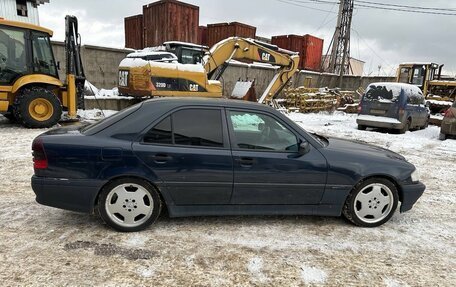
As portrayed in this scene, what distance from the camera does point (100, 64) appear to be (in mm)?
14016

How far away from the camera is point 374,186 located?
386 cm

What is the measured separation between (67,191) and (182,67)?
27.4ft

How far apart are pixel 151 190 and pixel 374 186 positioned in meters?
2.45

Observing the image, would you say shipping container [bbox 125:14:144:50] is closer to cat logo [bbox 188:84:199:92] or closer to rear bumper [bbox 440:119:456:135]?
cat logo [bbox 188:84:199:92]

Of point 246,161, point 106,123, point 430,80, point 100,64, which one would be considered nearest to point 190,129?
point 246,161

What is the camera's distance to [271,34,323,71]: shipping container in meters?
26.1

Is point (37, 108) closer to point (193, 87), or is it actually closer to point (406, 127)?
point (193, 87)

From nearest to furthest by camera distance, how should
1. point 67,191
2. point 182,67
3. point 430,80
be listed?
point 67,191
point 182,67
point 430,80

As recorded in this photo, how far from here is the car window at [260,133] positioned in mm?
3641

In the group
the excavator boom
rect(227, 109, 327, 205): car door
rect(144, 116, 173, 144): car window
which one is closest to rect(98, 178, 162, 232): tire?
rect(144, 116, 173, 144): car window

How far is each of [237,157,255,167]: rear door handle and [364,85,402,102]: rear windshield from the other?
976cm

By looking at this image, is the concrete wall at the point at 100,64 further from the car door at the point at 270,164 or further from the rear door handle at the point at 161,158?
the car door at the point at 270,164

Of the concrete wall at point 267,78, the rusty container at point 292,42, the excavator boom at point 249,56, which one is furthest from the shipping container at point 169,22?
the rusty container at point 292,42

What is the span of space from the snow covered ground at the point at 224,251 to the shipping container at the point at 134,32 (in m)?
16.2
